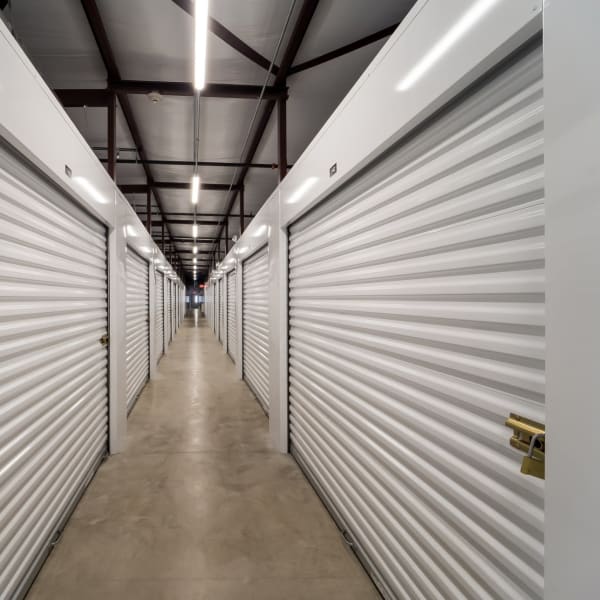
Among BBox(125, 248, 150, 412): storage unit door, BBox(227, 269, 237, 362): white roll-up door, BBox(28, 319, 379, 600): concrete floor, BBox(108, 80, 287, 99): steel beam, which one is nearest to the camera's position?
BBox(28, 319, 379, 600): concrete floor

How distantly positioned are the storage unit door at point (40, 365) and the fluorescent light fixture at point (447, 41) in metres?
1.98

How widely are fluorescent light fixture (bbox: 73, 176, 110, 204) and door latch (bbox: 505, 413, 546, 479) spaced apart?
2927 millimetres

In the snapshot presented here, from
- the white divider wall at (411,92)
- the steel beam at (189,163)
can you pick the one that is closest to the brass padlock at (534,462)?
the white divider wall at (411,92)

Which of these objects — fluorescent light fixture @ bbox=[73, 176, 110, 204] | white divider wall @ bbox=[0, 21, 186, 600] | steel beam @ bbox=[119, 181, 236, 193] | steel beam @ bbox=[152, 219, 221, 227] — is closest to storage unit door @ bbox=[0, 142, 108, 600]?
white divider wall @ bbox=[0, 21, 186, 600]

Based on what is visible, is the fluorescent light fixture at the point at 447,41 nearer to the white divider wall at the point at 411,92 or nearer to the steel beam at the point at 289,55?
the white divider wall at the point at 411,92

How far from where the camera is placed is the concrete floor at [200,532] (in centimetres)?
192

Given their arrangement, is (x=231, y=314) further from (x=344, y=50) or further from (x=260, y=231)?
(x=344, y=50)

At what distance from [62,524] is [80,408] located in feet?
2.64

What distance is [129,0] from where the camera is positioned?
2936 mm

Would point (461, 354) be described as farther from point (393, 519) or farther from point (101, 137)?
point (101, 137)

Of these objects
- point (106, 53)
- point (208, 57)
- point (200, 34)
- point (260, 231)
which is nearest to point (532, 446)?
point (200, 34)

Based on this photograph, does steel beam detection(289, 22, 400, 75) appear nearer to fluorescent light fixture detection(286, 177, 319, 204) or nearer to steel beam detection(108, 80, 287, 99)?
steel beam detection(108, 80, 287, 99)

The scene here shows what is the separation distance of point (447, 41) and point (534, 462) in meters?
1.49

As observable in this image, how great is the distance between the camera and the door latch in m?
0.99
